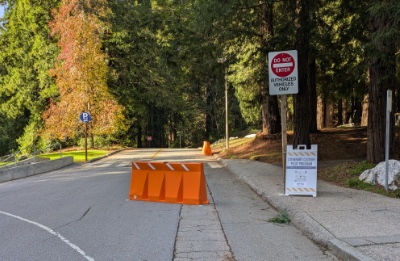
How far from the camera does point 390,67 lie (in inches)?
419

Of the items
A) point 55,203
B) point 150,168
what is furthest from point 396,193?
point 55,203

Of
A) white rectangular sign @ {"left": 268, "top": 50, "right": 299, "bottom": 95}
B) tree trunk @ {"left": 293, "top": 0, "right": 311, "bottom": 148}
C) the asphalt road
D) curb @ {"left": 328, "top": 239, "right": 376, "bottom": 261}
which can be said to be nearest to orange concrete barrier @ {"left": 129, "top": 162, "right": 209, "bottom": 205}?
the asphalt road

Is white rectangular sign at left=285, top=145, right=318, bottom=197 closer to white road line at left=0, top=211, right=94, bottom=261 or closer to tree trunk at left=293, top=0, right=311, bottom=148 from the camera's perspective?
tree trunk at left=293, top=0, right=311, bottom=148

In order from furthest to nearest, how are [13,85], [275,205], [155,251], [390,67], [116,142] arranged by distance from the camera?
[116,142], [13,85], [390,67], [275,205], [155,251]

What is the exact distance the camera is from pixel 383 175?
9531 millimetres

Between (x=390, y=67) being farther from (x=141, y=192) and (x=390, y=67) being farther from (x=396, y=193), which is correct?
(x=141, y=192)

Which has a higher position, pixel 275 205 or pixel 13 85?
pixel 13 85

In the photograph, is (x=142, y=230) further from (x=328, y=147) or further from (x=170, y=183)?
(x=328, y=147)

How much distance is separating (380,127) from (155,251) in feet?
26.2

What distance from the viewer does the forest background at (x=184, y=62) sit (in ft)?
45.3

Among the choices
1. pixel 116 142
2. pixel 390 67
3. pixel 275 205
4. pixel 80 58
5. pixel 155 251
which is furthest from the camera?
pixel 116 142

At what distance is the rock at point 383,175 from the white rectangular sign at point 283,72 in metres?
2.90

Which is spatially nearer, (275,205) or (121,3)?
(275,205)

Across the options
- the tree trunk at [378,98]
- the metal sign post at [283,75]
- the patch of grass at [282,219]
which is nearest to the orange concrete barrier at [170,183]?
the patch of grass at [282,219]
